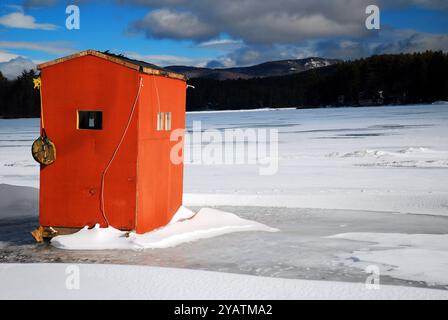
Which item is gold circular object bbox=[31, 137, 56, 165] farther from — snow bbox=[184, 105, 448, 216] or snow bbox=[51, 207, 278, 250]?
snow bbox=[184, 105, 448, 216]

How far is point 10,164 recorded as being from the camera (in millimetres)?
18672

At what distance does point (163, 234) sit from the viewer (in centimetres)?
801

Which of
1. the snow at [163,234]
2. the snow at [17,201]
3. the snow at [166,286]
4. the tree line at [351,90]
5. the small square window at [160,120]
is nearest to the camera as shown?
the snow at [166,286]

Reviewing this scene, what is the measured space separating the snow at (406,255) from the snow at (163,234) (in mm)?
1748

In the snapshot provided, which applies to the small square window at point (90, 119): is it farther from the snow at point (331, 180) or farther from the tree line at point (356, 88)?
the tree line at point (356, 88)

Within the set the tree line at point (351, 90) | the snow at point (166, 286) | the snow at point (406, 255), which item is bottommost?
the snow at point (166, 286)

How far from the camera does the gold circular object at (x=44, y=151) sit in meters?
7.75

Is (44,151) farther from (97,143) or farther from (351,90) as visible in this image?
(351,90)

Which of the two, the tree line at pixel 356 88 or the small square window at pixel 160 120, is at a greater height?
the tree line at pixel 356 88

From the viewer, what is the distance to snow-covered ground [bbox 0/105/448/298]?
6434 mm

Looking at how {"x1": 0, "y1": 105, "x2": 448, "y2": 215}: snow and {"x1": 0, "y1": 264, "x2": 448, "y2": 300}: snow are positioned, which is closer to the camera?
{"x1": 0, "y1": 264, "x2": 448, "y2": 300}: snow

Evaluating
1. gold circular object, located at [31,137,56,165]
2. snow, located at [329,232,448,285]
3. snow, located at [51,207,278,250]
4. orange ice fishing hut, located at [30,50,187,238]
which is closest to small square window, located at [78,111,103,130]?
orange ice fishing hut, located at [30,50,187,238]

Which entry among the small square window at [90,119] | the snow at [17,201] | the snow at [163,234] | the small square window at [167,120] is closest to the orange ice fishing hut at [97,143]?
the small square window at [90,119]

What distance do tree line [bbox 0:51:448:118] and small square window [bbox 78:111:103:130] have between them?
340 ft
